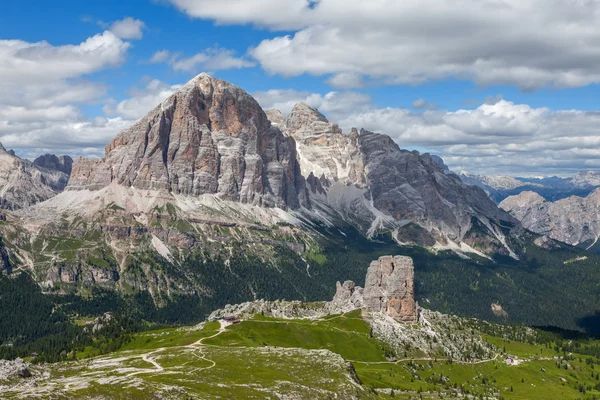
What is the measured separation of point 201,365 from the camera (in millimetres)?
197875

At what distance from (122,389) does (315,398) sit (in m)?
55.1

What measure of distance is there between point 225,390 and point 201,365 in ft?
107

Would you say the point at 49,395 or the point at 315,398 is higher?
the point at 49,395

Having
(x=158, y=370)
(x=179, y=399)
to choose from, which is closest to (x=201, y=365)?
(x=158, y=370)

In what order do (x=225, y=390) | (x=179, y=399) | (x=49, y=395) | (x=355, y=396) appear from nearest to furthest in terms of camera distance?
(x=49, y=395) → (x=179, y=399) → (x=225, y=390) → (x=355, y=396)

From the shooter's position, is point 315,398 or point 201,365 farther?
point 201,365

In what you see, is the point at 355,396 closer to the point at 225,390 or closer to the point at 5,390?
Result: the point at 225,390

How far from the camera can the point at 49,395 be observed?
13875 cm

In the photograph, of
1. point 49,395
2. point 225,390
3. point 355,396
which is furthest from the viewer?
point 355,396

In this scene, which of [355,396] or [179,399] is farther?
[355,396]

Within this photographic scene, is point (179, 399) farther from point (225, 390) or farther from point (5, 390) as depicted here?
point (5, 390)

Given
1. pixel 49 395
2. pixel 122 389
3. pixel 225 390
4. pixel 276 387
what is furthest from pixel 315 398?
pixel 49 395

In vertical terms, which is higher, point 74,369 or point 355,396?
point 74,369

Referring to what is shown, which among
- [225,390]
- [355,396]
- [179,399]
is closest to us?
[179,399]
